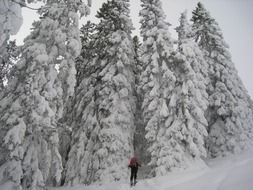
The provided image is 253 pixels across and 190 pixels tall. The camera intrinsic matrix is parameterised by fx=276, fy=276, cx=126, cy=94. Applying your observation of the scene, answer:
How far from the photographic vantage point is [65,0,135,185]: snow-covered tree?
21109 mm

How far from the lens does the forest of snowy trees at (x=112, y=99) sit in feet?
49.2

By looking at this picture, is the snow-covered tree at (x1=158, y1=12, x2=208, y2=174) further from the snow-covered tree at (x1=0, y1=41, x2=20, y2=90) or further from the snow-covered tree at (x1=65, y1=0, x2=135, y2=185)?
the snow-covered tree at (x1=0, y1=41, x2=20, y2=90)

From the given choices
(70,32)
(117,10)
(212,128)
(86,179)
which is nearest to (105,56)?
(117,10)

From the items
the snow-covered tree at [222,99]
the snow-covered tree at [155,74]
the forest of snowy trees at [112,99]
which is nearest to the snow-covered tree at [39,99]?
the forest of snowy trees at [112,99]

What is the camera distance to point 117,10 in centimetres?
2588

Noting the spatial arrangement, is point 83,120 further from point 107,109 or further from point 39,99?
point 39,99

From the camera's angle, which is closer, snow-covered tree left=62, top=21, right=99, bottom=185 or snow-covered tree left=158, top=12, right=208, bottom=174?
snow-covered tree left=158, top=12, right=208, bottom=174

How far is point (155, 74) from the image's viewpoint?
23.2 m

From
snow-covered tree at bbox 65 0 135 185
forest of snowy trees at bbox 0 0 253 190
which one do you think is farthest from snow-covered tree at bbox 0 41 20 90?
snow-covered tree at bbox 65 0 135 185

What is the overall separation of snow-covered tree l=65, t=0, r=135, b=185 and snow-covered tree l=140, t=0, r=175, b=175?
1.58m

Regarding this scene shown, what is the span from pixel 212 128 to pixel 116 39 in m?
12.4

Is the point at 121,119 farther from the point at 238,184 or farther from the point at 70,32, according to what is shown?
the point at 238,184

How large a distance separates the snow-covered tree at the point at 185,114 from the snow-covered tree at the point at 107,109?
3.48 m

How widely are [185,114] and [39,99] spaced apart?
11291 mm
